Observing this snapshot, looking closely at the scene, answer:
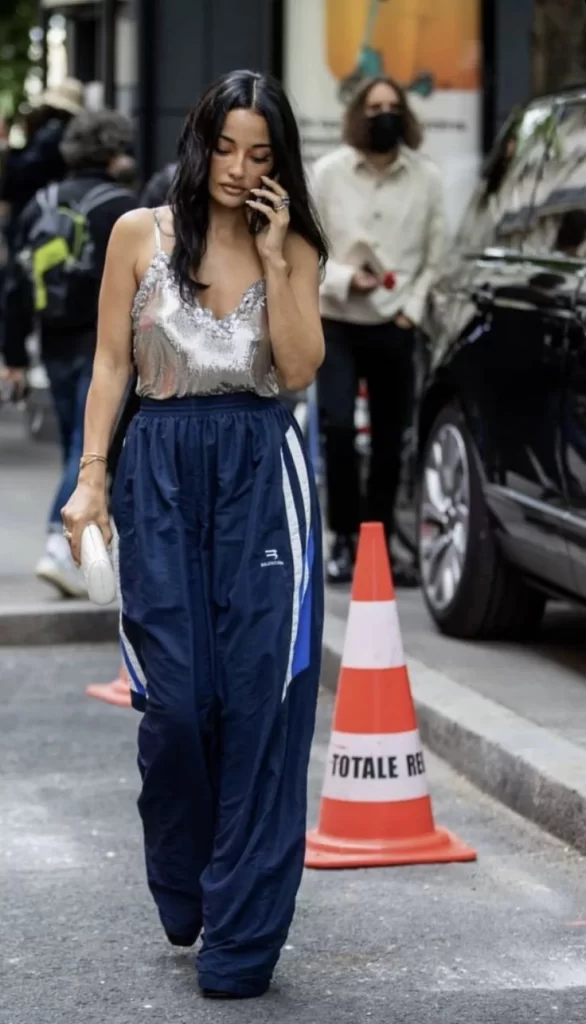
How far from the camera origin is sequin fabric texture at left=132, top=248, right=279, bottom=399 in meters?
4.62

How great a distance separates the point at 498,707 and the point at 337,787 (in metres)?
1.17

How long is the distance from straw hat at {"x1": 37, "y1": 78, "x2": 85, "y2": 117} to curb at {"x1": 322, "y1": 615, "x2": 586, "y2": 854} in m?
7.29

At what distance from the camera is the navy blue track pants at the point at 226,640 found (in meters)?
4.57

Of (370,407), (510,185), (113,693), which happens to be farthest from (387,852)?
(370,407)

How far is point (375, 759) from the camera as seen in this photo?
5.77 meters

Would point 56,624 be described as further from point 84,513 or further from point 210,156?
point 210,156

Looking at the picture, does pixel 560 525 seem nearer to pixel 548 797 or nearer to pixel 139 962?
pixel 548 797

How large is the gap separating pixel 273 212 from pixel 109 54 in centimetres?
1019

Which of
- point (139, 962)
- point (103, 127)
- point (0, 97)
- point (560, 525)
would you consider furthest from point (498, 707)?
point (0, 97)

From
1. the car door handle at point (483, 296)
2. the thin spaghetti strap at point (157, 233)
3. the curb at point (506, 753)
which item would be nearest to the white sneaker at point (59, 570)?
the car door handle at point (483, 296)

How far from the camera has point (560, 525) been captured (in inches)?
282

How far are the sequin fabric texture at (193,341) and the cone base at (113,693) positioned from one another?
10.4 feet

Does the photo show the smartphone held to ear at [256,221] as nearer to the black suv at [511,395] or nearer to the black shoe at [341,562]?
the black suv at [511,395]

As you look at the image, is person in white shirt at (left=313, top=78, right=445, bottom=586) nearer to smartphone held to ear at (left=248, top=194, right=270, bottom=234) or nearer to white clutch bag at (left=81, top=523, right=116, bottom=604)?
smartphone held to ear at (left=248, top=194, right=270, bottom=234)
